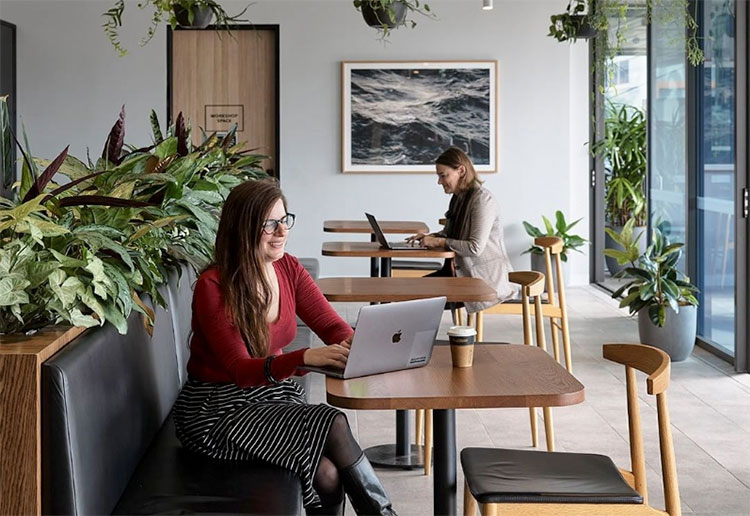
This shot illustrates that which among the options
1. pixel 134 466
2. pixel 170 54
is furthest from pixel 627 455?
pixel 170 54

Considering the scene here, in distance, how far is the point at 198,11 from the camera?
7.25m

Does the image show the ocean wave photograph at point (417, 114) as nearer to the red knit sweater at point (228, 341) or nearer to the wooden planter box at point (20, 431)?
the red knit sweater at point (228, 341)

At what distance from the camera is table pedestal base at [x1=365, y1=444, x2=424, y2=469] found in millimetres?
4129

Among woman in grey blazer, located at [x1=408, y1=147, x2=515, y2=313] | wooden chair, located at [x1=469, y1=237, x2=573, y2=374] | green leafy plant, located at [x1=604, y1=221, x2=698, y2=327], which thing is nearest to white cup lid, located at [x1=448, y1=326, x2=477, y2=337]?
wooden chair, located at [x1=469, y1=237, x2=573, y2=374]

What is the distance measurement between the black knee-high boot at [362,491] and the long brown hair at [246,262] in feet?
1.33

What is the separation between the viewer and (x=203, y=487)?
253cm

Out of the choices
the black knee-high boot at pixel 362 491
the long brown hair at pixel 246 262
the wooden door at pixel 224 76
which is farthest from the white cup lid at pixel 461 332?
the wooden door at pixel 224 76

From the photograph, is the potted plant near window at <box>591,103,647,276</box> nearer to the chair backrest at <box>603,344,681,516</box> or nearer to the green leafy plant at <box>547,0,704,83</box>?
the green leafy plant at <box>547,0,704,83</box>

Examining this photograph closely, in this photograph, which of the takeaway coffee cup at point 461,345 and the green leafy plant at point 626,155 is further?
the green leafy plant at point 626,155

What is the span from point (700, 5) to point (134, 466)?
513 centimetres

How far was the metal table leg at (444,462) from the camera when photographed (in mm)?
2680

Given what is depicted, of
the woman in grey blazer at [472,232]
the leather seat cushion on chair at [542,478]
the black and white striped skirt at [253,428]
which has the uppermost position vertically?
the woman in grey blazer at [472,232]

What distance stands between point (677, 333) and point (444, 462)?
387cm

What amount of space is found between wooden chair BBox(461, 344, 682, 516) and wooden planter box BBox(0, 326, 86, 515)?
3.14 feet
